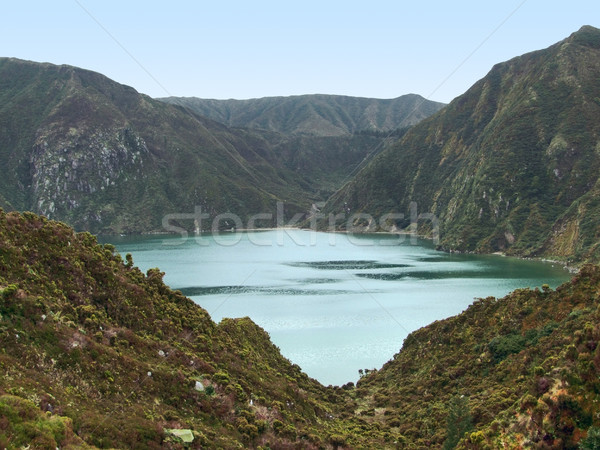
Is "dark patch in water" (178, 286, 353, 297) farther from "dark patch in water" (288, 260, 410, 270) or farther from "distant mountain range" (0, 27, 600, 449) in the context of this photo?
"distant mountain range" (0, 27, 600, 449)

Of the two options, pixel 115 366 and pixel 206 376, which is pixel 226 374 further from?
pixel 115 366

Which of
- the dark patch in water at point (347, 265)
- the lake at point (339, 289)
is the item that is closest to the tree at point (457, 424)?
the lake at point (339, 289)

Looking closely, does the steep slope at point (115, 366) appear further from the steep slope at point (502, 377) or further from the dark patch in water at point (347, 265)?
the dark patch in water at point (347, 265)

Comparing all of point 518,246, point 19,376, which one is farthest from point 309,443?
point 518,246

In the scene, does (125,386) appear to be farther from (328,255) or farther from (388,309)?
(328,255)

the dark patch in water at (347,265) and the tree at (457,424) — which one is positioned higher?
the tree at (457,424)

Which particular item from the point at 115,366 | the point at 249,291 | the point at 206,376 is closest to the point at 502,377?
the point at 206,376

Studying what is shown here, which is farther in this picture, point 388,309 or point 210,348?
point 388,309
